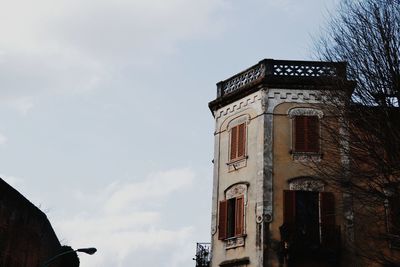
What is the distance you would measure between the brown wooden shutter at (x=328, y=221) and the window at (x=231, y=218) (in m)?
3.12

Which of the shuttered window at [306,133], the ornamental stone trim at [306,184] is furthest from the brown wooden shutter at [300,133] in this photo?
the ornamental stone trim at [306,184]

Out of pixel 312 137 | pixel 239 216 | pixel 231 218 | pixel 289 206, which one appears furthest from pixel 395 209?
pixel 231 218

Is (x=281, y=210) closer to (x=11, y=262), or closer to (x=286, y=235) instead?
(x=286, y=235)

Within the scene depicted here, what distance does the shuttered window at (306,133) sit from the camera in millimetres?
24875

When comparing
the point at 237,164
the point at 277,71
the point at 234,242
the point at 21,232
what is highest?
the point at 277,71

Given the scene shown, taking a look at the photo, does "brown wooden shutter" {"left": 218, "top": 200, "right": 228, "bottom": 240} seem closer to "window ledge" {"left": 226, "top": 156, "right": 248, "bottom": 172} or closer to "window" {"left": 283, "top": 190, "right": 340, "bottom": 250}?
"window ledge" {"left": 226, "top": 156, "right": 248, "bottom": 172}

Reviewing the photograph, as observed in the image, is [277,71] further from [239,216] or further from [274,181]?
[239,216]

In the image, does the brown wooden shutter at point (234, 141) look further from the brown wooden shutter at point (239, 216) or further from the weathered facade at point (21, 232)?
the weathered facade at point (21, 232)

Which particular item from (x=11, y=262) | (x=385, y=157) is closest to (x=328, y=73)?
(x=385, y=157)

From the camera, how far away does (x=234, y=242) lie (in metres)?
24.8

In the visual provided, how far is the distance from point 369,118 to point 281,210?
8.68 metres

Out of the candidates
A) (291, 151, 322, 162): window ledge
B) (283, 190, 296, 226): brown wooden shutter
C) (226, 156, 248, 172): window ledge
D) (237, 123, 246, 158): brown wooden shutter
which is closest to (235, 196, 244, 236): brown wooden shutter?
(226, 156, 248, 172): window ledge

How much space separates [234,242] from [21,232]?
8.66m

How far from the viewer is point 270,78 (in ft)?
84.2
